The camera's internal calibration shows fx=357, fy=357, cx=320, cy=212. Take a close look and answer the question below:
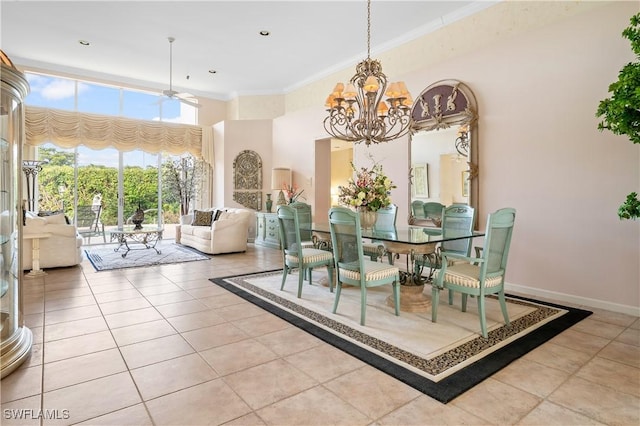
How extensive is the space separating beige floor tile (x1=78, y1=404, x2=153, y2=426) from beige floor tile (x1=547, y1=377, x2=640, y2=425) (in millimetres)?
2197

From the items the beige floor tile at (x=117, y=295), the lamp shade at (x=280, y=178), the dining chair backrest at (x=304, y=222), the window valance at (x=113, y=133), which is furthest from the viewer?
the lamp shade at (x=280, y=178)

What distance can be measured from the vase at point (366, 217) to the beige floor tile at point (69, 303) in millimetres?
2922

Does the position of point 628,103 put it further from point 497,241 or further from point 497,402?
point 497,402

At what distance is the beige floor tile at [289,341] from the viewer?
104 inches

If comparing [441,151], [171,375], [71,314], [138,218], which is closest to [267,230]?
[138,218]

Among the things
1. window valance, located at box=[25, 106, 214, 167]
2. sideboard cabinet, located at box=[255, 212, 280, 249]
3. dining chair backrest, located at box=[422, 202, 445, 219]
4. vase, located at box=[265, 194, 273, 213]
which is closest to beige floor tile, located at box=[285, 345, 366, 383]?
dining chair backrest, located at box=[422, 202, 445, 219]

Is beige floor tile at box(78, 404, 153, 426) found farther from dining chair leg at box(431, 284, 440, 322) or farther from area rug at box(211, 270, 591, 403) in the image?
dining chair leg at box(431, 284, 440, 322)

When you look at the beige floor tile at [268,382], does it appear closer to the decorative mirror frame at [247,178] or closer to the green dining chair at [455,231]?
the green dining chair at [455,231]

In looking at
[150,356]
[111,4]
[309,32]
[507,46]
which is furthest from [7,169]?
[507,46]

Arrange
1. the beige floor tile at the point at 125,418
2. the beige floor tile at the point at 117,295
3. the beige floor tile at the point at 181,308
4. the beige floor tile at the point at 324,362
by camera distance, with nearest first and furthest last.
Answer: the beige floor tile at the point at 125,418 < the beige floor tile at the point at 324,362 < the beige floor tile at the point at 181,308 < the beige floor tile at the point at 117,295

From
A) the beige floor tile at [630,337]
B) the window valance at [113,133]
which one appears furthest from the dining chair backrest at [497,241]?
the window valance at [113,133]

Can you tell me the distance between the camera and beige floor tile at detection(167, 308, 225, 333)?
3.07m

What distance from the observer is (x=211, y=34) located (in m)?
5.74

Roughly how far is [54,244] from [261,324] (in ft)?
13.1
